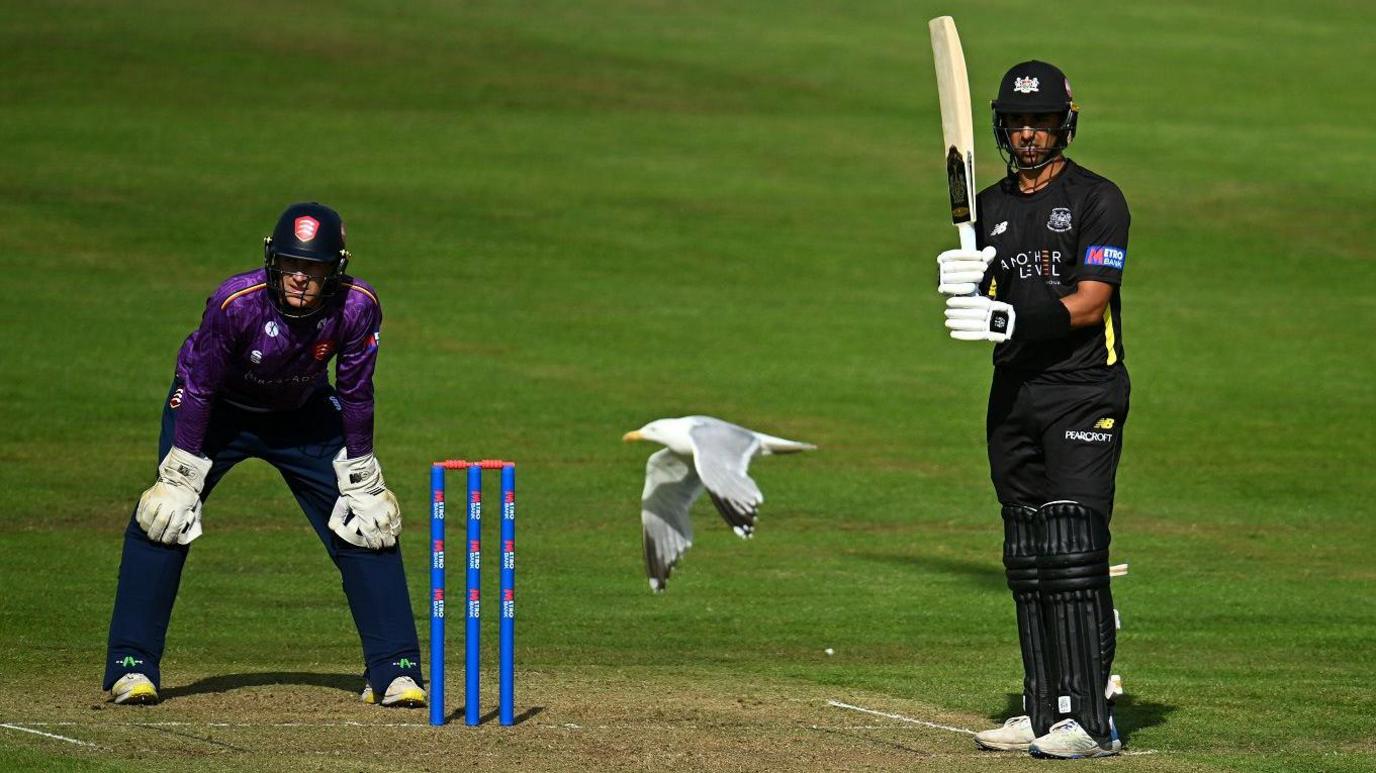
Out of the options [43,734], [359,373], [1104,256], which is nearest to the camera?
[1104,256]

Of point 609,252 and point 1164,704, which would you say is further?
point 609,252

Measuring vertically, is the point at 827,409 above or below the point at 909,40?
below

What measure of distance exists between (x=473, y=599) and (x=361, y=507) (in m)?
0.76

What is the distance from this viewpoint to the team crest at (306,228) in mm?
8180

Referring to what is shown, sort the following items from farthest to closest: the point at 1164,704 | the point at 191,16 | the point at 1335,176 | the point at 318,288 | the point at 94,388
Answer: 1. the point at 191,16
2. the point at 1335,176
3. the point at 94,388
4. the point at 1164,704
5. the point at 318,288

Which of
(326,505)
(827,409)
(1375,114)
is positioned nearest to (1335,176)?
(1375,114)

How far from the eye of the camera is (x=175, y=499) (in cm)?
833

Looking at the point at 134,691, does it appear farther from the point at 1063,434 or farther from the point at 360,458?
the point at 1063,434

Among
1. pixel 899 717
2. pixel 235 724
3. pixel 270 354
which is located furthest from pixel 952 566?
pixel 235 724

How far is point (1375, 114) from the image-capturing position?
113 ft

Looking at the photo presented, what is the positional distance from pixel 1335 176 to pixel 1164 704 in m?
22.6

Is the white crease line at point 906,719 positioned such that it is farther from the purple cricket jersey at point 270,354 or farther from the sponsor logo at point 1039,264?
the purple cricket jersey at point 270,354

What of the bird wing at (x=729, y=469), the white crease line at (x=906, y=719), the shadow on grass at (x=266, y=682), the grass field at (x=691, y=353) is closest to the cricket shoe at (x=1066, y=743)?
the grass field at (x=691, y=353)

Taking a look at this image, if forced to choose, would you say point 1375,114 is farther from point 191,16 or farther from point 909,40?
point 191,16
